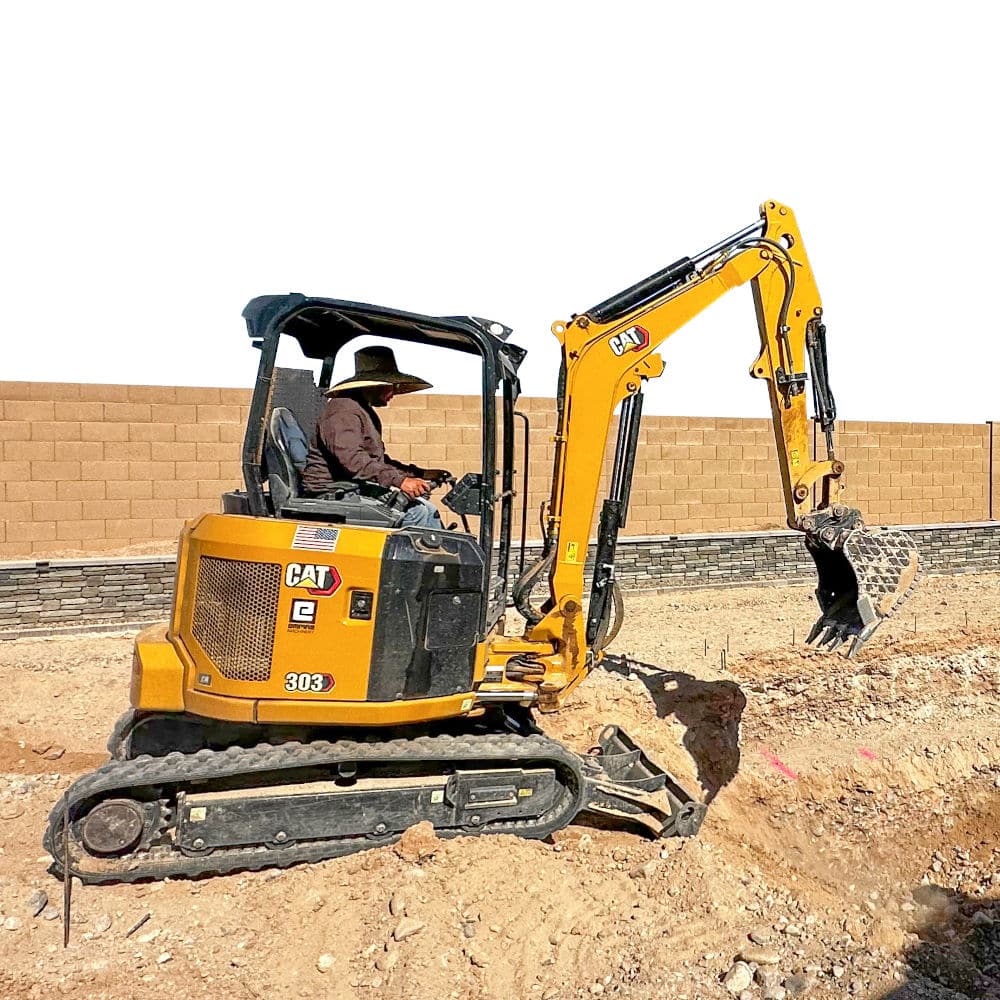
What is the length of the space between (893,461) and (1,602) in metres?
14.5

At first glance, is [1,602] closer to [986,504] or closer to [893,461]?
[893,461]

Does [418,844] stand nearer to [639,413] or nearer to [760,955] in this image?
[760,955]

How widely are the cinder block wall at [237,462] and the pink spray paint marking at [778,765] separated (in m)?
6.76

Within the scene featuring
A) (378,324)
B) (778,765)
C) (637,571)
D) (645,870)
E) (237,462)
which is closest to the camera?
(645,870)

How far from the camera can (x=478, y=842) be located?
4.26 m

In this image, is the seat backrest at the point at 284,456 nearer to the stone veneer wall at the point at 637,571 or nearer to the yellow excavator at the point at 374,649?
the yellow excavator at the point at 374,649

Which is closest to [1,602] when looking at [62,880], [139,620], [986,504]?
[139,620]

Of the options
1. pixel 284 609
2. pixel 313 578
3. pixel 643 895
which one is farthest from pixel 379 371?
pixel 643 895

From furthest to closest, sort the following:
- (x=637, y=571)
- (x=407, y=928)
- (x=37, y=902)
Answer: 1. (x=637, y=571)
2. (x=37, y=902)
3. (x=407, y=928)

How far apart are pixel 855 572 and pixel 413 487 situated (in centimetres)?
267

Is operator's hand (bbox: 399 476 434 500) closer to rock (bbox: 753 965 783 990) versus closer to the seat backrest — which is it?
the seat backrest

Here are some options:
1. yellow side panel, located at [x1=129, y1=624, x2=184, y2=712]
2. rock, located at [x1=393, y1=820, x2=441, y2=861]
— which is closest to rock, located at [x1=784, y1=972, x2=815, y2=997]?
rock, located at [x1=393, y1=820, x2=441, y2=861]

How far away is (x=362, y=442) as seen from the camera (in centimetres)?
437

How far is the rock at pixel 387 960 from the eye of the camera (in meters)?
3.46
